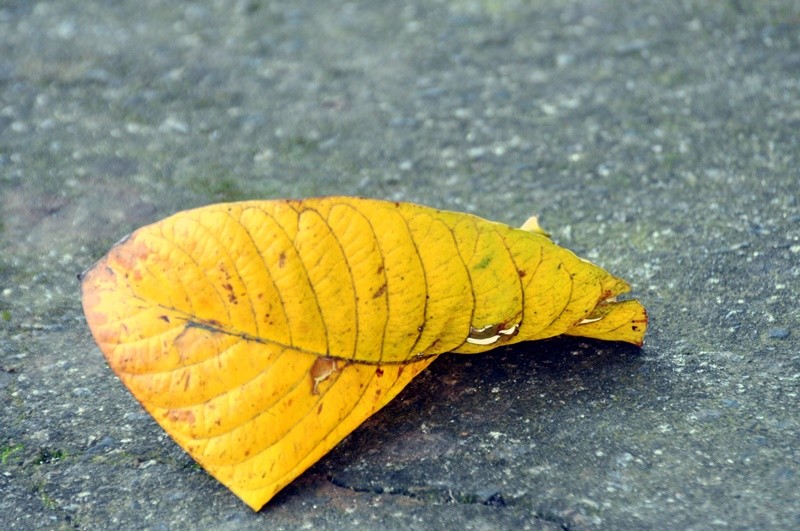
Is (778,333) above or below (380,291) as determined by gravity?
below

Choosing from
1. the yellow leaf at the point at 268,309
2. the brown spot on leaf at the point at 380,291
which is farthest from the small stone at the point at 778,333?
the brown spot on leaf at the point at 380,291

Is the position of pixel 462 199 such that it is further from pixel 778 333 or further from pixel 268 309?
pixel 268 309

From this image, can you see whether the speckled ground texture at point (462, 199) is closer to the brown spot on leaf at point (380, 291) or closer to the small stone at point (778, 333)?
the small stone at point (778, 333)

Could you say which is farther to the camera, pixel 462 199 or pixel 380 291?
pixel 462 199

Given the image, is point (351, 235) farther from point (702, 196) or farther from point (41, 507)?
point (702, 196)

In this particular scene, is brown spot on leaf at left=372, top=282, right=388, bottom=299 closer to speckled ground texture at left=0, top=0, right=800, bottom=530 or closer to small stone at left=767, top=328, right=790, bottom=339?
speckled ground texture at left=0, top=0, right=800, bottom=530

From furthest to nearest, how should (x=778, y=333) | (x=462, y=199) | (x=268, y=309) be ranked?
1. (x=462, y=199)
2. (x=778, y=333)
3. (x=268, y=309)

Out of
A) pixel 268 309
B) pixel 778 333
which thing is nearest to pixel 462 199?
pixel 778 333

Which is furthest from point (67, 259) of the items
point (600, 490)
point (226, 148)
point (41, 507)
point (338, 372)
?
point (600, 490)
